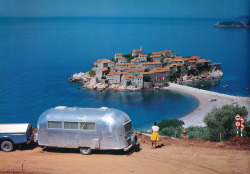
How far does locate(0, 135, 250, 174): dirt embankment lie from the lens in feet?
26.8

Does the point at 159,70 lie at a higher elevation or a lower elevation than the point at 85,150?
higher

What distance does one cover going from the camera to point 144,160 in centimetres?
876

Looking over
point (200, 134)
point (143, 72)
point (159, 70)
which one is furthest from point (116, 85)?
point (200, 134)

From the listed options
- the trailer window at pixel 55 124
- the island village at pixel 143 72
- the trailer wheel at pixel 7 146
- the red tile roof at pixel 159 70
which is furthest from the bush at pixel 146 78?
the trailer window at pixel 55 124

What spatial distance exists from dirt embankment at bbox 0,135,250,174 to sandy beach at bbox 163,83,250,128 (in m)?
27.1

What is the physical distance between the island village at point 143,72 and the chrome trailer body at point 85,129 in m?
49.2

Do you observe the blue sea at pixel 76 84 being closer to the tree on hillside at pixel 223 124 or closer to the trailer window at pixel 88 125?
the tree on hillside at pixel 223 124

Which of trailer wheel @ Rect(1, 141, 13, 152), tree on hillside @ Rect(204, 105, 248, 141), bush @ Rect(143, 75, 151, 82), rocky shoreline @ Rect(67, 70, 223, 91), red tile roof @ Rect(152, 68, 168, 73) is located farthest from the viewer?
red tile roof @ Rect(152, 68, 168, 73)

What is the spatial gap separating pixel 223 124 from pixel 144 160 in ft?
19.8

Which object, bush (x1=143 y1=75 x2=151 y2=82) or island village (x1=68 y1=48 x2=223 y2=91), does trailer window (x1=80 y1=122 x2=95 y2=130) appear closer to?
island village (x1=68 y1=48 x2=223 y2=91)

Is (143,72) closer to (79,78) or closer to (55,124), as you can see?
(79,78)

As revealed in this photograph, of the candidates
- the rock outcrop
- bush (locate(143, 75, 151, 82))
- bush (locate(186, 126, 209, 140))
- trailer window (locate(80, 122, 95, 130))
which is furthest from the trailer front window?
the rock outcrop

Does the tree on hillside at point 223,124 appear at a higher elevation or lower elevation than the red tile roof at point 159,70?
lower

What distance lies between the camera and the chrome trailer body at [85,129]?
357 inches
